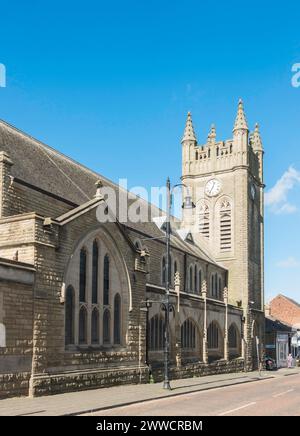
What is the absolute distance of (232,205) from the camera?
5247 centimetres

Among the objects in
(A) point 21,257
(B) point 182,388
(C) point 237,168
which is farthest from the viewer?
(C) point 237,168

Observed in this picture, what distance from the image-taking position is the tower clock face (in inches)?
2108

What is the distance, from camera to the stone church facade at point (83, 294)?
20.7m

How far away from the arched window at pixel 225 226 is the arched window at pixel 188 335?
15.9 m

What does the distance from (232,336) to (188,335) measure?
10.9 metres

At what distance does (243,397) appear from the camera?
22.3 m

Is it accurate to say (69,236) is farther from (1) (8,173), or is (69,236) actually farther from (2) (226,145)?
(2) (226,145)

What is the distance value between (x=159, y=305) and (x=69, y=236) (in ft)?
35.4

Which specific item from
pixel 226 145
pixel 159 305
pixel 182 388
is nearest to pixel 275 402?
pixel 182 388

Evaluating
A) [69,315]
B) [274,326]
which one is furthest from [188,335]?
[274,326]

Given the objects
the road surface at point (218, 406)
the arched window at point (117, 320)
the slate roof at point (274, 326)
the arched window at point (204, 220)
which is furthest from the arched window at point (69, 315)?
the slate roof at point (274, 326)

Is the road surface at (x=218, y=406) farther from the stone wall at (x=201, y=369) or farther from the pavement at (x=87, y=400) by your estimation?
the stone wall at (x=201, y=369)

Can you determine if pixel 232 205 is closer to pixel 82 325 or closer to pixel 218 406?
pixel 82 325

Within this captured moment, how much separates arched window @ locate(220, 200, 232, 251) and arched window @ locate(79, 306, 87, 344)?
29602 millimetres
